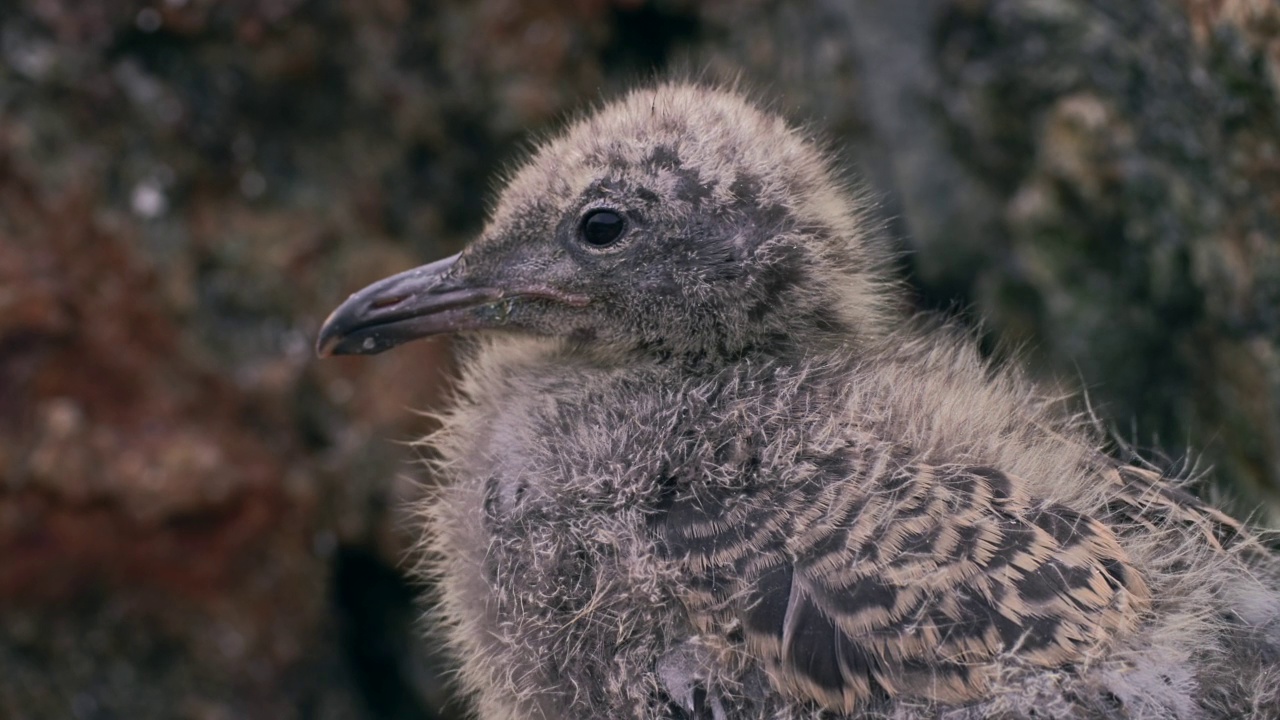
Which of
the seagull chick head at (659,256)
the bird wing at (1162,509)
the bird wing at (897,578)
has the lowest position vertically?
the bird wing at (1162,509)

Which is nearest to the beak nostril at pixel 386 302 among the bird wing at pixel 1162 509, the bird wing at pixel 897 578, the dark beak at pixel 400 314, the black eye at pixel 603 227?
the dark beak at pixel 400 314

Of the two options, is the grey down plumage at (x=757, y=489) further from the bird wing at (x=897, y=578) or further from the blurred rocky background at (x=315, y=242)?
the blurred rocky background at (x=315, y=242)

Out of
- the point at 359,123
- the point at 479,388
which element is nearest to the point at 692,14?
the point at 359,123

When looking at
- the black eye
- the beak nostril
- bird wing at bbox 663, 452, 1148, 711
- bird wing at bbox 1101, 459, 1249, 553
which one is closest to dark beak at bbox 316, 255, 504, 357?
the beak nostril

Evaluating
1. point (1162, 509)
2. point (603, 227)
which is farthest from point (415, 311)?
point (1162, 509)

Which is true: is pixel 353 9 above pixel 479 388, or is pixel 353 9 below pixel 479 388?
above

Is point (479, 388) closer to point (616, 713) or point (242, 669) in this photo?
point (616, 713)
